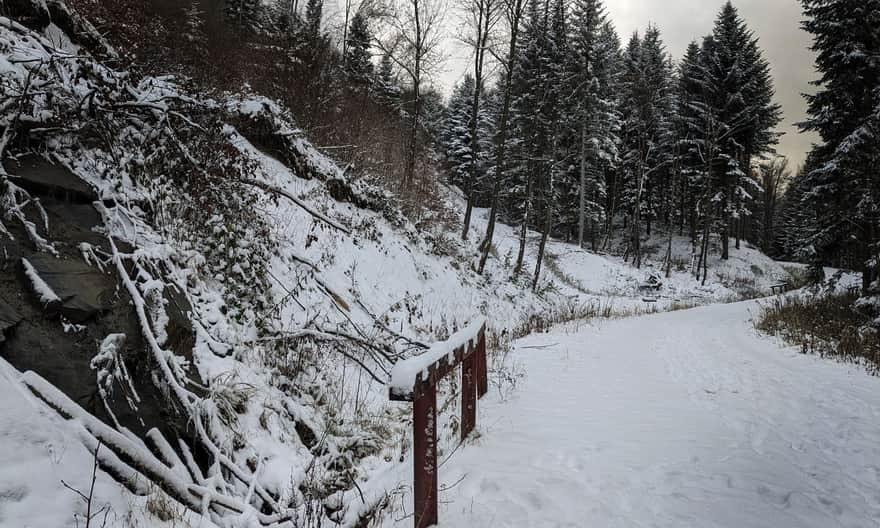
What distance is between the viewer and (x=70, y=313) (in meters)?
2.98

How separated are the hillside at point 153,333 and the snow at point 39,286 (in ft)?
0.04

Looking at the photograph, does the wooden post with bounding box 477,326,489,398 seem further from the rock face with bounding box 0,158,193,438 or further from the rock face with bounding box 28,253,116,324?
the rock face with bounding box 28,253,116,324

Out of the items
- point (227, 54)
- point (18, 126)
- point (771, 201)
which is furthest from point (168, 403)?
point (771, 201)

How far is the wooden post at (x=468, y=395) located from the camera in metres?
4.13

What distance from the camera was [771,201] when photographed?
57.7 meters

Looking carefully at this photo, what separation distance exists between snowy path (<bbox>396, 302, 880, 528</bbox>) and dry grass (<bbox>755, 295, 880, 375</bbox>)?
1.07 m

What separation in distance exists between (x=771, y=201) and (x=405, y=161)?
5912 centimetres

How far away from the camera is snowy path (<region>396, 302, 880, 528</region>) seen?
3.01 metres

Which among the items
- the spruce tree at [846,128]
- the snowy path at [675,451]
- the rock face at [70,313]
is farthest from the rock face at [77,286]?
the spruce tree at [846,128]

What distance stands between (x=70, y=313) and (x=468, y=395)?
3.25 m

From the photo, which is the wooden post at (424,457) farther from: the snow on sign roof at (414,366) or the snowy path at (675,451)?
the snowy path at (675,451)

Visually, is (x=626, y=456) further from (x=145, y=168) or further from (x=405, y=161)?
(x=405, y=161)

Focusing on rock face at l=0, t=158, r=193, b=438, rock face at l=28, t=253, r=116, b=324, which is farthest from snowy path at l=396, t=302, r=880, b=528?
rock face at l=28, t=253, r=116, b=324

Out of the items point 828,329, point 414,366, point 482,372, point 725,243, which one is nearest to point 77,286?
point 414,366
